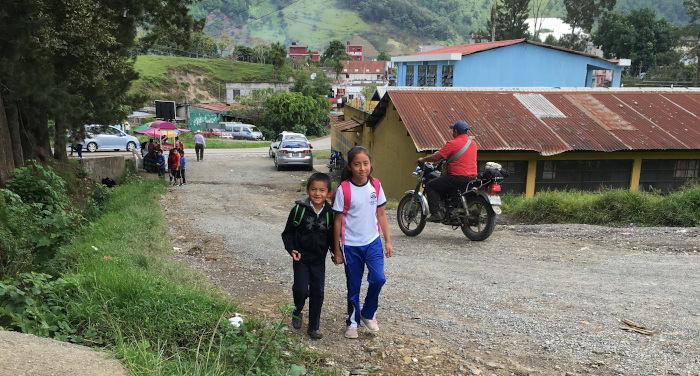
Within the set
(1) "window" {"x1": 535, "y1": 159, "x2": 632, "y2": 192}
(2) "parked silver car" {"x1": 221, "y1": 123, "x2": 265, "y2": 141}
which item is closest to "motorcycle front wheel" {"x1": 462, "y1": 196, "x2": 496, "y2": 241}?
(1) "window" {"x1": 535, "y1": 159, "x2": 632, "y2": 192}

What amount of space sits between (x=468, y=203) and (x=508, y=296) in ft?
10.6

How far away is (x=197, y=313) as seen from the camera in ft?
15.1

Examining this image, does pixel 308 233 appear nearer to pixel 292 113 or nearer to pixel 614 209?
pixel 614 209

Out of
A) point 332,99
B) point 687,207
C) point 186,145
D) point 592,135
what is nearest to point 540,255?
point 687,207

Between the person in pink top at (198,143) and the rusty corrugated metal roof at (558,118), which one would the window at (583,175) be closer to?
the rusty corrugated metal roof at (558,118)

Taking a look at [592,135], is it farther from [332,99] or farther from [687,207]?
[332,99]

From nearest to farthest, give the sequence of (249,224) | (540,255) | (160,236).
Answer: (540,255) → (160,236) → (249,224)

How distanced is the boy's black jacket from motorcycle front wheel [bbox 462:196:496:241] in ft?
14.9

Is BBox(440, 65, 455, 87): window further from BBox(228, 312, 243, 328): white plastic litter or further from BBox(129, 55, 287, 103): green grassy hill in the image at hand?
BBox(129, 55, 287, 103): green grassy hill

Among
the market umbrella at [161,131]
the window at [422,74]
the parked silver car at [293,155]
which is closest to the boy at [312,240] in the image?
the parked silver car at [293,155]

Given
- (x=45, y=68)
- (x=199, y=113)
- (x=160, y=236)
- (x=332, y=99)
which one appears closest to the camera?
(x=160, y=236)

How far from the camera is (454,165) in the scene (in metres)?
8.75

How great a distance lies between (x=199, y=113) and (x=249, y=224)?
53588 millimetres

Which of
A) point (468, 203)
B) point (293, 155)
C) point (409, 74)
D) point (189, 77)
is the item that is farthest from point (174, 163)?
point (189, 77)
